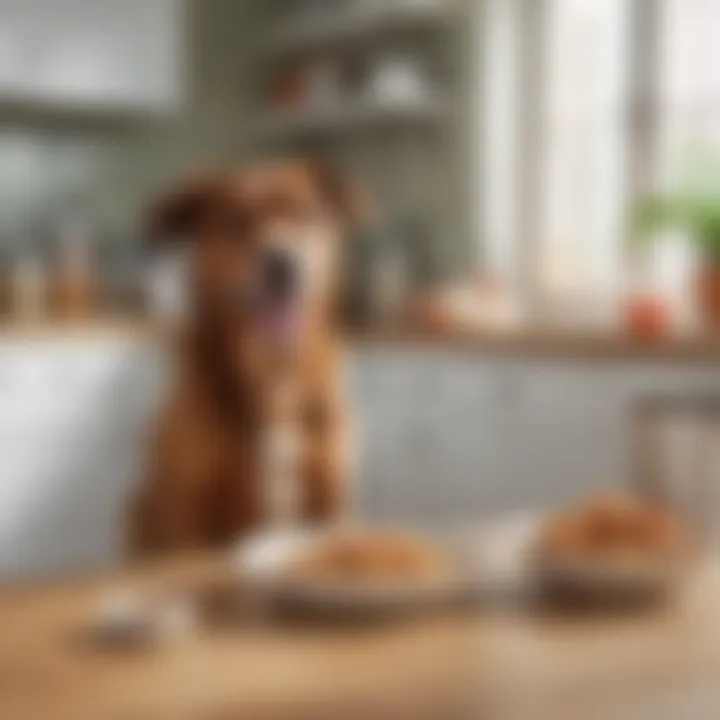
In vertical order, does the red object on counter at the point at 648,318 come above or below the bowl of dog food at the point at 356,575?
above

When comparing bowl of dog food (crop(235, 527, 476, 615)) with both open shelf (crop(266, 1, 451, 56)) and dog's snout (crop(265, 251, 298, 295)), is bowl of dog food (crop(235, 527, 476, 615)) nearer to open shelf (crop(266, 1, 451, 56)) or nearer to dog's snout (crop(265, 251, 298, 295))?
dog's snout (crop(265, 251, 298, 295))

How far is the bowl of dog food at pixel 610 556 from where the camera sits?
1317 mm

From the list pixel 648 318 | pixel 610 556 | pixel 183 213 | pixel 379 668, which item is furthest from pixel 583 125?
pixel 379 668

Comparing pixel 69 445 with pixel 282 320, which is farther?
pixel 69 445

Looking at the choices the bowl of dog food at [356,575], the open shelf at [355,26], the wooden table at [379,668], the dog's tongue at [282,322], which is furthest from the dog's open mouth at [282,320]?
the open shelf at [355,26]

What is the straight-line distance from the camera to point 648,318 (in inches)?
139

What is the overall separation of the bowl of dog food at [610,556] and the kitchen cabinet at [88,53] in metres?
3.10

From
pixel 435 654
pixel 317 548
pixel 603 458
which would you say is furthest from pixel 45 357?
pixel 435 654

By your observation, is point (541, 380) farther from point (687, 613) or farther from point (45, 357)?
point (687, 613)

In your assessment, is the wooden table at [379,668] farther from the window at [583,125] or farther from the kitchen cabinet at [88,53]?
the kitchen cabinet at [88,53]

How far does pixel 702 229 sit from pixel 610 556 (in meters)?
2.33

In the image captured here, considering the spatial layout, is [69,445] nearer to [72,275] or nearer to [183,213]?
[72,275]

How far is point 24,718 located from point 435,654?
1.16ft

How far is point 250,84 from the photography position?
4844 millimetres
